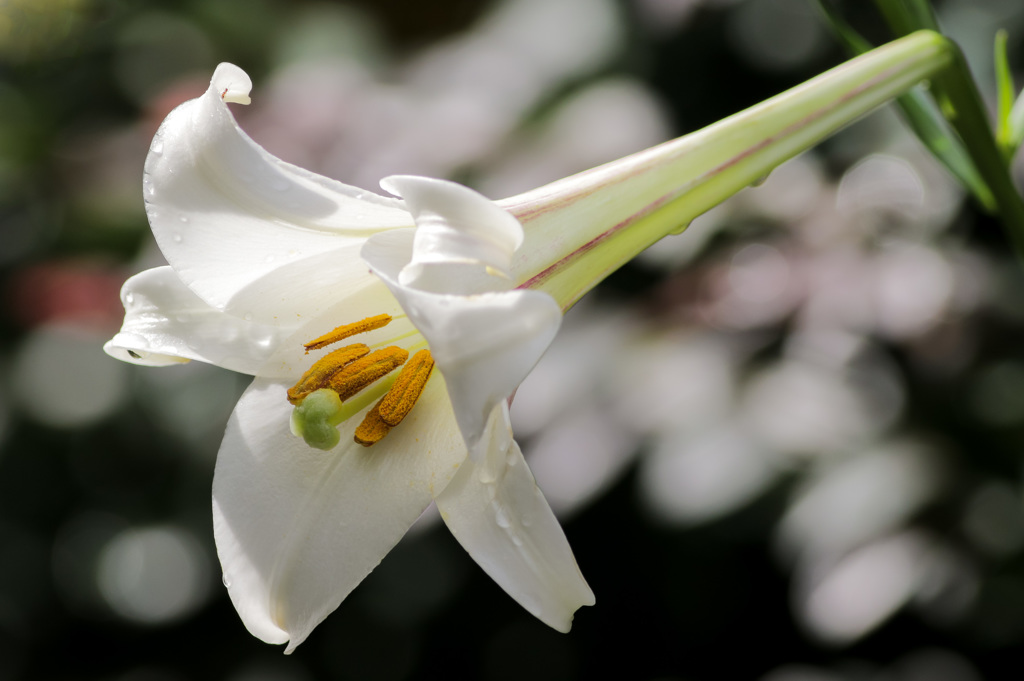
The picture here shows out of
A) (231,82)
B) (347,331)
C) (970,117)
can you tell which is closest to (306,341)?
(347,331)

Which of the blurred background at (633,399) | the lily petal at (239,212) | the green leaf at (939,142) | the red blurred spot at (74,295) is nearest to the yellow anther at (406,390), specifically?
the lily petal at (239,212)

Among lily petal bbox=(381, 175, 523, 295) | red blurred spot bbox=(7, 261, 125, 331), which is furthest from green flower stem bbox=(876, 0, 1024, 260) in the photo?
red blurred spot bbox=(7, 261, 125, 331)

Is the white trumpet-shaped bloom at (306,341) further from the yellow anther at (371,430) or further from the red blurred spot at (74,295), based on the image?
the red blurred spot at (74,295)

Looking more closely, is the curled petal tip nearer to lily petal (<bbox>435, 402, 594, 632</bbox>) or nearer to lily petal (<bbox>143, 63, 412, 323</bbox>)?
lily petal (<bbox>143, 63, 412, 323</bbox>)

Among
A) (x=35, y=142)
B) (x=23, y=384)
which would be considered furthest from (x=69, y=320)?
(x=35, y=142)

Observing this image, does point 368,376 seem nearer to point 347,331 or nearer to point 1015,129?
point 347,331

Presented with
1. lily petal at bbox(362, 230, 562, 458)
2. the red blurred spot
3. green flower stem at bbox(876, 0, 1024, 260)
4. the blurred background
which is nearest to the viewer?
lily petal at bbox(362, 230, 562, 458)

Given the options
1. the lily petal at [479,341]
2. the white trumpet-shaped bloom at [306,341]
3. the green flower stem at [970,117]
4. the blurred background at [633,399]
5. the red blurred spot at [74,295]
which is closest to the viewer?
the lily petal at [479,341]
